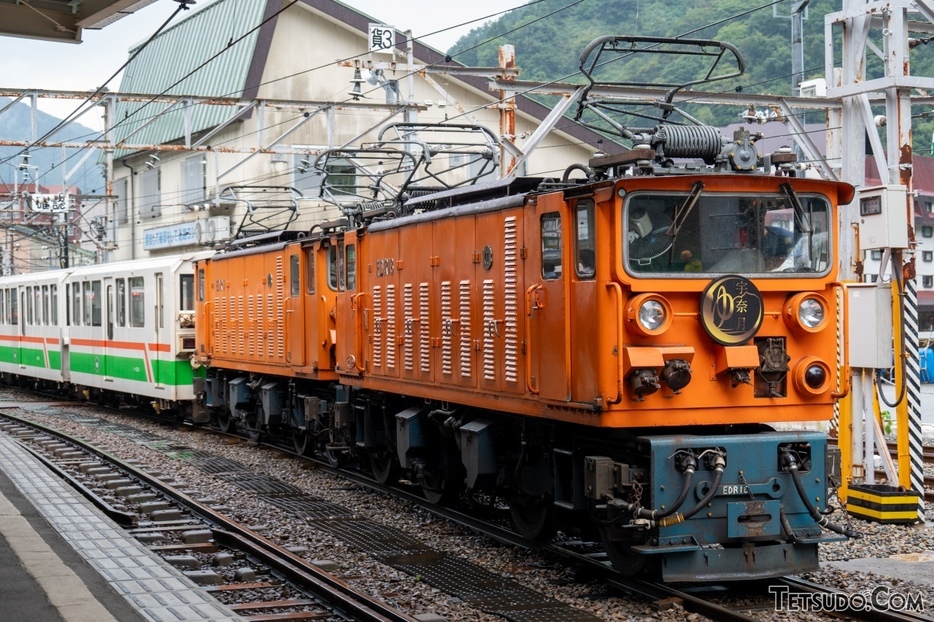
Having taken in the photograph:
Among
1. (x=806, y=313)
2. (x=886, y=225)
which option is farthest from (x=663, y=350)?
(x=886, y=225)

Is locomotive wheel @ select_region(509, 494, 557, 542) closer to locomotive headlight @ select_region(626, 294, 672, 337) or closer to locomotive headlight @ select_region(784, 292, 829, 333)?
locomotive headlight @ select_region(626, 294, 672, 337)

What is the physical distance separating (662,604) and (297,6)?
35079 mm

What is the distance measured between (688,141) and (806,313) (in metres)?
1.66

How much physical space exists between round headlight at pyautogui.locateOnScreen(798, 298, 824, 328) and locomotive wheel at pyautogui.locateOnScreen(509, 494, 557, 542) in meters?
2.71

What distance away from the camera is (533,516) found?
1098 cm

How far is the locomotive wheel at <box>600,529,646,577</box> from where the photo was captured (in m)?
9.12

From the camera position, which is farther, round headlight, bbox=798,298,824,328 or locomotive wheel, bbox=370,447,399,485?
locomotive wheel, bbox=370,447,399,485

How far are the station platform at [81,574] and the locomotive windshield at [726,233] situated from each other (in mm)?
3983

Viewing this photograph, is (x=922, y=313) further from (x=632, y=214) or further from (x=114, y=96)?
(x=632, y=214)

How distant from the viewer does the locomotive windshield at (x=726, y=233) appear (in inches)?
347

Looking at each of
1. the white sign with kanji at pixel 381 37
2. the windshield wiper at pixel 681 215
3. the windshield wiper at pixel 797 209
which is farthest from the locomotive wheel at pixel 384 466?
the white sign with kanji at pixel 381 37

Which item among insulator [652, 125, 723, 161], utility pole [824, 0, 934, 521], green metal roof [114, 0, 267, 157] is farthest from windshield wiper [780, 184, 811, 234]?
green metal roof [114, 0, 267, 157]

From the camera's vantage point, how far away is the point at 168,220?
4700 centimetres

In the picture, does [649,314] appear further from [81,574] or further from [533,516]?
[81,574]
